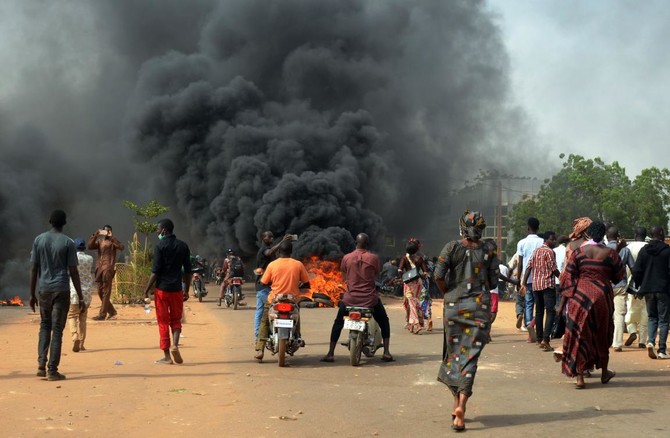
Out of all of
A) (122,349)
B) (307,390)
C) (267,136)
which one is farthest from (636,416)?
(267,136)

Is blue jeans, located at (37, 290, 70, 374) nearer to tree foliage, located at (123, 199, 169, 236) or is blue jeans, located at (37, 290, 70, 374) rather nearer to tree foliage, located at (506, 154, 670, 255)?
tree foliage, located at (123, 199, 169, 236)

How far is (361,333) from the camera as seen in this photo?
376 inches

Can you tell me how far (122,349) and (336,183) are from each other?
20033 mm

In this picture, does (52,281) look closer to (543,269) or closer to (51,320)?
(51,320)

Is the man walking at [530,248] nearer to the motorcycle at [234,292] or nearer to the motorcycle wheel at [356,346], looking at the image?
the motorcycle wheel at [356,346]

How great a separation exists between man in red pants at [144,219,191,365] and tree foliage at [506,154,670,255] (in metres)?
36.2

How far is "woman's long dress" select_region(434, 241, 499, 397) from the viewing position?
619 centimetres

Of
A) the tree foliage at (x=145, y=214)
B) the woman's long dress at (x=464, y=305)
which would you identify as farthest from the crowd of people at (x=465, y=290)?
the tree foliage at (x=145, y=214)

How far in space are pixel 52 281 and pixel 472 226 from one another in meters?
4.70

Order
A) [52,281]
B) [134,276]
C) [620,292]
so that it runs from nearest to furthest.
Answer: [52,281] → [620,292] → [134,276]

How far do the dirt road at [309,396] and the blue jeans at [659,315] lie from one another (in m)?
0.34

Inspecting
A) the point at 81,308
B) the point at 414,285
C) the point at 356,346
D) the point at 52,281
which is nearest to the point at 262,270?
the point at 356,346

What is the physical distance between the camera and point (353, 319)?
380 inches

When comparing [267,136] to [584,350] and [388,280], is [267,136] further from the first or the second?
[584,350]
